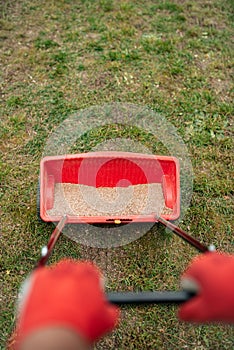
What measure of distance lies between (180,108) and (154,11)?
709 millimetres

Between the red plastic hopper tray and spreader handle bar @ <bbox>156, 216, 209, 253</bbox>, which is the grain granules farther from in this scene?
spreader handle bar @ <bbox>156, 216, 209, 253</bbox>

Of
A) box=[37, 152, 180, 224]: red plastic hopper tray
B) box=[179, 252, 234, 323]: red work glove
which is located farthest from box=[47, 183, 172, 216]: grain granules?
box=[179, 252, 234, 323]: red work glove

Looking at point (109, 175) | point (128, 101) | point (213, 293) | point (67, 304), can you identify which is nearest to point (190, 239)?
point (213, 293)

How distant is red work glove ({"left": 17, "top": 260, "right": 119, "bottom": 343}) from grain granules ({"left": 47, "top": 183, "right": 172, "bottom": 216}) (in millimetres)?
→ 999

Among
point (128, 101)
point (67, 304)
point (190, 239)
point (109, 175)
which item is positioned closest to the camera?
point (67, 304)

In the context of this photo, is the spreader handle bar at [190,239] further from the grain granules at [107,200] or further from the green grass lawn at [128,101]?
the green grass lawn at [128,101]

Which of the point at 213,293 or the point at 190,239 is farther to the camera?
the point at 190,239

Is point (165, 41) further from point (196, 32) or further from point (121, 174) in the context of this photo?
point (121, 174)

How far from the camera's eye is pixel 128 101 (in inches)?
96.1

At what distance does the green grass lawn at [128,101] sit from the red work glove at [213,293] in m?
0.85

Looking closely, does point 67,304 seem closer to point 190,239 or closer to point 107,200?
point 190,239

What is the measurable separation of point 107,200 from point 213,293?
1062 mm

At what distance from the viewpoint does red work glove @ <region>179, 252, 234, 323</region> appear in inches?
38.2

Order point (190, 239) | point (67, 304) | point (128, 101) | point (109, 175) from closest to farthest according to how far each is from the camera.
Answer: point (67, 304) → point (190, 239) → point (109, 175) → point (128, 101)
